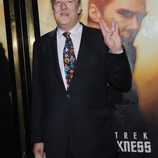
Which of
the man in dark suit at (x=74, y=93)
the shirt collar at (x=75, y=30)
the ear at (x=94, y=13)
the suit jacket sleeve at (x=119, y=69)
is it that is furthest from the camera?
the ear at (x=94, y=13)

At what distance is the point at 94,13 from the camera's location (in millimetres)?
1941

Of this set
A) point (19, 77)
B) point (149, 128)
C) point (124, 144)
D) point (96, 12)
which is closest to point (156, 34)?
point (96, 12)

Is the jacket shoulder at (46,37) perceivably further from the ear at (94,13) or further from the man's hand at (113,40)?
the man's hand at (113,40)

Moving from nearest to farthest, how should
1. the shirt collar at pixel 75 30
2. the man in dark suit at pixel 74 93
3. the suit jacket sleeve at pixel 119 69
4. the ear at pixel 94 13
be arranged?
the suit jacket sleeve at pixel 119 69, the man in dark suit at pixel 74 93, the shirt collar at pixel 75 30, the ear at pixel 94 13

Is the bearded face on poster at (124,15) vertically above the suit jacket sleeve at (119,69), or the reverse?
the bearded face on poster at (124,15)

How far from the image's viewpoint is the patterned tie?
1762mm

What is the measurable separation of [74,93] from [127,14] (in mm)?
543

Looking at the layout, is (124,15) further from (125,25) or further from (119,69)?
(119,69)

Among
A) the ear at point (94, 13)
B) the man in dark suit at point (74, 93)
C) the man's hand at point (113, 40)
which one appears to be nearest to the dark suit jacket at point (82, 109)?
the man in dark suit at point (74, 93)

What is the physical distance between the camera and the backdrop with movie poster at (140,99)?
187 centimetres

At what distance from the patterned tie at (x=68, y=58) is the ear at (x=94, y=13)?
214mm

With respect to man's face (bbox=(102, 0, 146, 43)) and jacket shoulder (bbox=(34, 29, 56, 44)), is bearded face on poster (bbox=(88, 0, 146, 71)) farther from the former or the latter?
jacket shoulder (bbox=(34, 29, 56, 44))

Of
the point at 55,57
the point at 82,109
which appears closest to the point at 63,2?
the point at 55,57

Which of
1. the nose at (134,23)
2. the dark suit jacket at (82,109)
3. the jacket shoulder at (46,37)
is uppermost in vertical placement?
the nose at (134,23)
